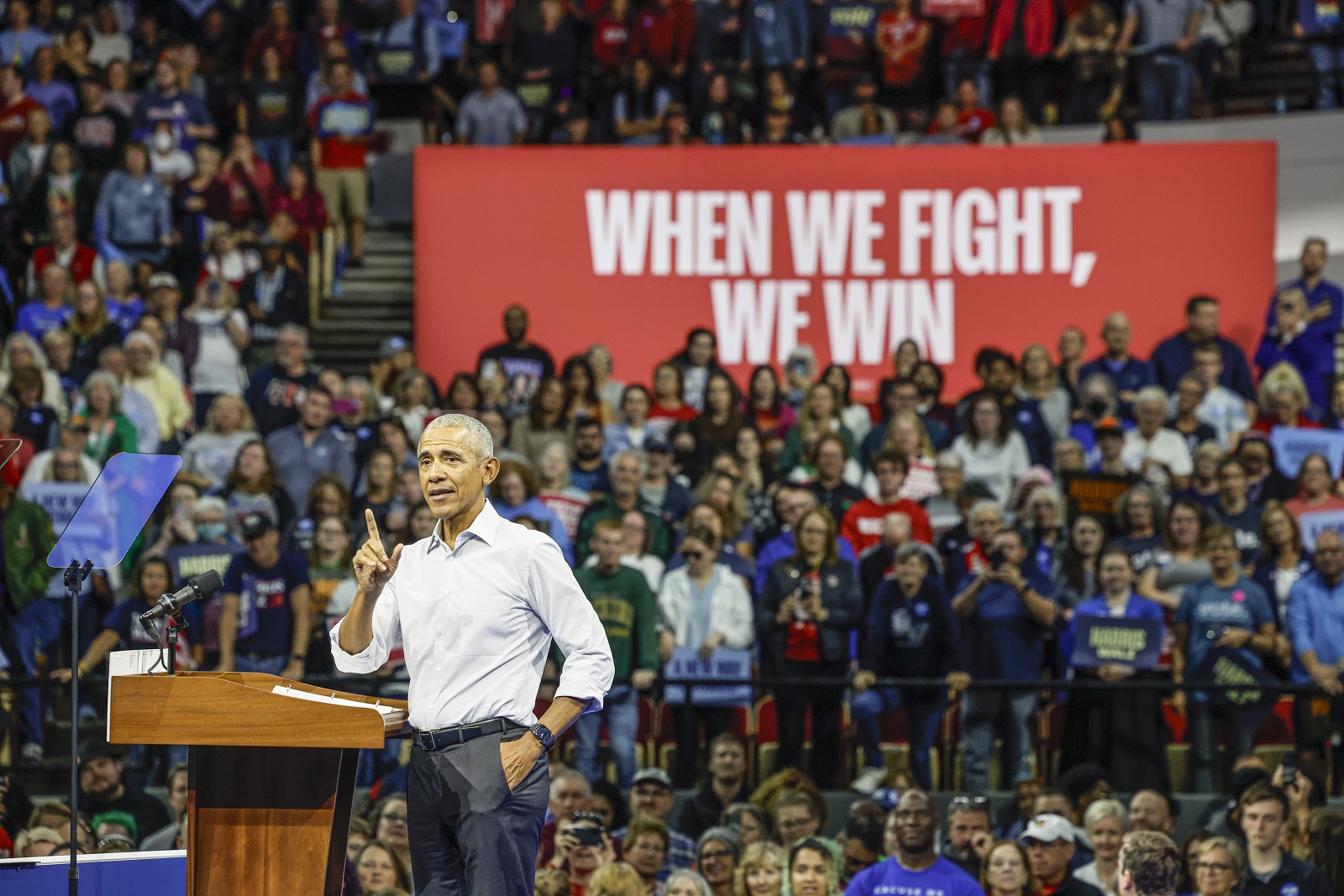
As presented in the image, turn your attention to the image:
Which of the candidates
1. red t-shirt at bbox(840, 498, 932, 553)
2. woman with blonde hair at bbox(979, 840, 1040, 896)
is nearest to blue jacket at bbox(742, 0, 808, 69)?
red t-shirt at bbox(840, 498, 932, 553)

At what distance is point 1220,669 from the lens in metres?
8.93

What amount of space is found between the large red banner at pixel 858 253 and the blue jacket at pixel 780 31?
1.54 m

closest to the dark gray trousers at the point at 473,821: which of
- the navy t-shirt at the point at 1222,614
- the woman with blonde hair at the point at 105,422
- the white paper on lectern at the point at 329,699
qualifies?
the white paper on lectern at the point at 329,699

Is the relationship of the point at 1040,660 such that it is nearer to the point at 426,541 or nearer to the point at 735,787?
the point at 735,787

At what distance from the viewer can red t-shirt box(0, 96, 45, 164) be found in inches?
569

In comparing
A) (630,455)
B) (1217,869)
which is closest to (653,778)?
(630,455)

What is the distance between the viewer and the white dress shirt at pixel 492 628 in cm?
445

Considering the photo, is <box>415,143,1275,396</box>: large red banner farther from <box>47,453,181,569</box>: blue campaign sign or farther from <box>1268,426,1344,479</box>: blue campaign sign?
<box>47,453,181,569</box>: blue campaign sign

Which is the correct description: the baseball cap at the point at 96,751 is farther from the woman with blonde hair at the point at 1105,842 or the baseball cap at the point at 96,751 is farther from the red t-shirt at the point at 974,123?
the red t-shirt at the point at 974,123

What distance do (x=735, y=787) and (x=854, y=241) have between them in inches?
235

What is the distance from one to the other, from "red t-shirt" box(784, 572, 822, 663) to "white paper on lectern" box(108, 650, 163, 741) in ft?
15.6

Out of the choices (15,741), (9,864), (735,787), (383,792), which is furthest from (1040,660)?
(9,864)

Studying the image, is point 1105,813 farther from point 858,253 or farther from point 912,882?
point 858,253

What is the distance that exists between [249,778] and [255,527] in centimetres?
485
